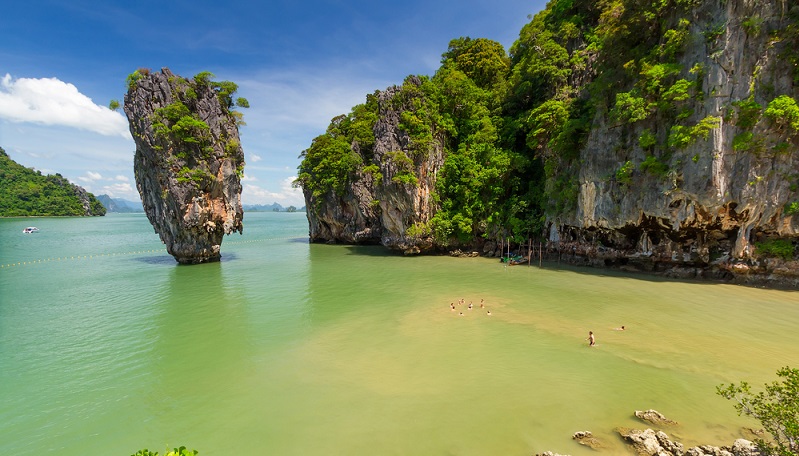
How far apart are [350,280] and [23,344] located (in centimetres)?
1584

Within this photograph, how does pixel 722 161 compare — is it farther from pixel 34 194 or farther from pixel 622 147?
pixel 34 194

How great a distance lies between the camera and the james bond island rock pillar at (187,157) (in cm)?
2669

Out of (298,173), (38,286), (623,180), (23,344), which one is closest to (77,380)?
(23,344)

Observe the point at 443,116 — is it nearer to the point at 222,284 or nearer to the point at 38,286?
the point at 222,284

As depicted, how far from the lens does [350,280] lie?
23984mm

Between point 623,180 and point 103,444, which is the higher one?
point 623,180

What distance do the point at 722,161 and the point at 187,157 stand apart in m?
37.1

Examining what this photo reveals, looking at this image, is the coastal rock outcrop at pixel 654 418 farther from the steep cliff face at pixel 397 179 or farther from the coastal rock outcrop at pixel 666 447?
the steep cliff face at pixel 397 179

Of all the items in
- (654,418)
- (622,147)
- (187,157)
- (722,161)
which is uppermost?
(622,147)

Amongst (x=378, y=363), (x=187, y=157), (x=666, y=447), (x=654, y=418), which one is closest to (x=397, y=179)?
(x=187, y=157)

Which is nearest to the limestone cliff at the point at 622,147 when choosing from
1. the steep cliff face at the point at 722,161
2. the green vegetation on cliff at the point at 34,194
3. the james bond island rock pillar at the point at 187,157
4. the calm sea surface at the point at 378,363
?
the steep cliff face at the point at 722,161

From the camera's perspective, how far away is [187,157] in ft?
90.7

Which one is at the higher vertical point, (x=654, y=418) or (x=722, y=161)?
(x=722, y=161)

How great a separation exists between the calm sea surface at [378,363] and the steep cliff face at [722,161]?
2.73 metres
